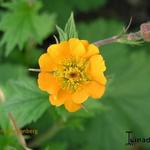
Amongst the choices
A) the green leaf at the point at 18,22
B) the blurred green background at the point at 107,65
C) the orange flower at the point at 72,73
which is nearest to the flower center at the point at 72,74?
the orange flower at the point at 72,73

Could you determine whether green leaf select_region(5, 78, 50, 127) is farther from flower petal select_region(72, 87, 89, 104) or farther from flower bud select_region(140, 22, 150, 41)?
flower bud select_region(140, 22, 150, 41)

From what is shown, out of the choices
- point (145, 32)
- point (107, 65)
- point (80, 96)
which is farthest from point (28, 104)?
point (107, 65)

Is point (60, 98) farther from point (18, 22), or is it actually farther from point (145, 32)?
point (18, 22)

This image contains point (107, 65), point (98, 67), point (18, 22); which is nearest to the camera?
point (98, 67)

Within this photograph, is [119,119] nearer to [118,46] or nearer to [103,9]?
[118,46]

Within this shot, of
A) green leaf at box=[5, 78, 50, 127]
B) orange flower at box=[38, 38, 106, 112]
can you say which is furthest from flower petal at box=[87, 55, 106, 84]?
green leaf at box=[5, 78, 50, 127]

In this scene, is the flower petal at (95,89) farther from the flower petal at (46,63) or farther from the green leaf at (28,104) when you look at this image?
the green leaf at (28,104)

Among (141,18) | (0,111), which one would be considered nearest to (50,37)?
(141,18)
